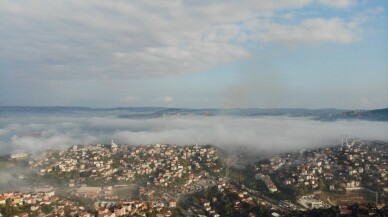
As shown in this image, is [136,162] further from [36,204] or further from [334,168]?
[334,168]

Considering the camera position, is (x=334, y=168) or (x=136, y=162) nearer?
(x=334, y=168)

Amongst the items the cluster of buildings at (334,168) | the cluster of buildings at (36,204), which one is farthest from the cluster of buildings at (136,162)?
the cluster of buildings at (36,204)

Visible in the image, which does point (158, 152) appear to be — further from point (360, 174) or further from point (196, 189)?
point (360, 174)

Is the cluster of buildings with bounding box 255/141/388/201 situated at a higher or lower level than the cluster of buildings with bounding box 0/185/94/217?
higher

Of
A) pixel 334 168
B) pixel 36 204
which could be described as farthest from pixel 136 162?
pixel 334 168

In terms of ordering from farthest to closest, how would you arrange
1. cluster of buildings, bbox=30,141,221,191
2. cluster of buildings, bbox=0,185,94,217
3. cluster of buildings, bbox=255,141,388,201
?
cluster of buildings, bbox=30,141,221,191 < cluster of buildings, bbox=255,141,388,201 < cluster of buildings, bbox=0,185,94,217

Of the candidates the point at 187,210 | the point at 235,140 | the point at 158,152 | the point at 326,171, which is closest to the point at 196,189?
the point at 187,210

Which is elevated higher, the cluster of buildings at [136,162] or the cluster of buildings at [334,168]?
the cluster of buildings at [334,168]

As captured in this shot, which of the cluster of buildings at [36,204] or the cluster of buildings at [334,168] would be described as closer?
the cluster of buildings at [36,204]

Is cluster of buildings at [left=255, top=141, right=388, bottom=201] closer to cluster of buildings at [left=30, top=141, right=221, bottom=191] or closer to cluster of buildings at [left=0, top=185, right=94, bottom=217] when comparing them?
cluster of buildings at [left=30, top=141, right=221, bottom=191]

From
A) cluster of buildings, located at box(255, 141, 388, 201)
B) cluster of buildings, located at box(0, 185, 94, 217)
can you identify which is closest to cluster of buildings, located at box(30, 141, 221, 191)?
cluster of buildings, located at box(255, 141, 388, 201)

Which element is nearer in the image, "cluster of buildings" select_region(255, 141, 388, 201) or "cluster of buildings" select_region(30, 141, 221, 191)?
"cluster of buildings" select_region(255, 141, 388, 201)

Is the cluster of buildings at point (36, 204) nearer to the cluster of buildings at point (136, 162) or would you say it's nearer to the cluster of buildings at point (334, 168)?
the cluster of buildings at point (136, 162)

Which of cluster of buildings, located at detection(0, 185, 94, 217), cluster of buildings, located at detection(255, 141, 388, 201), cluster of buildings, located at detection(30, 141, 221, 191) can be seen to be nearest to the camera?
cluster of buildings, located at detection(0, 185, 94, 217)
